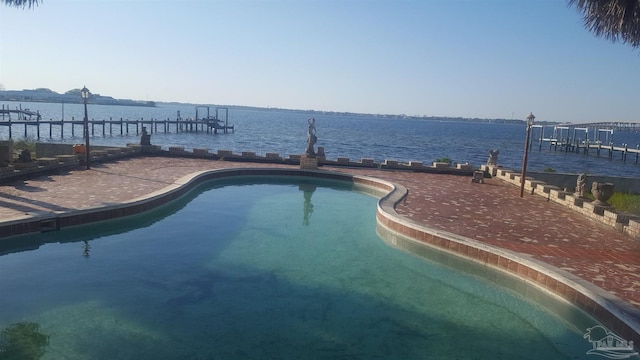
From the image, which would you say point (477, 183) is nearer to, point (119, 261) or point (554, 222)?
point (554, 222)

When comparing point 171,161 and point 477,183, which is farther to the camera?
point 171,161

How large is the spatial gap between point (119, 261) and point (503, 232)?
343 inches

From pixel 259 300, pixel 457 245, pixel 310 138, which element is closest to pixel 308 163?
pixel 310 138

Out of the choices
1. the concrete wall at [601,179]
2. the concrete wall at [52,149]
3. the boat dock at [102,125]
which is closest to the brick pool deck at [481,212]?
the concrete wall at [601,179]

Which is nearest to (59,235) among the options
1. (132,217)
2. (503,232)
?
(132,217)

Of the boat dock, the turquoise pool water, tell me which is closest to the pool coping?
the turquoise pool water

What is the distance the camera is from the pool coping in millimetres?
6887

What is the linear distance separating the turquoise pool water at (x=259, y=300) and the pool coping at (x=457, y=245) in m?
0.25

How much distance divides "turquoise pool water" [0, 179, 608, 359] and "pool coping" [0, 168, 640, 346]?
250 millimetres

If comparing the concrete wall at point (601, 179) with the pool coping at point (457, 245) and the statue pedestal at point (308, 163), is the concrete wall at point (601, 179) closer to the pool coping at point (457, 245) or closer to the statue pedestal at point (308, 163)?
the statue pedestal at point (308, 163)

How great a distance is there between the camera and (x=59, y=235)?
10.1 metres

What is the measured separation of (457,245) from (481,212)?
143 inches

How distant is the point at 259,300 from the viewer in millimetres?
7539

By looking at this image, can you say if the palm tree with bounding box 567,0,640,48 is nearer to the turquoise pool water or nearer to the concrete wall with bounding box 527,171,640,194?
the turquoise pool water
